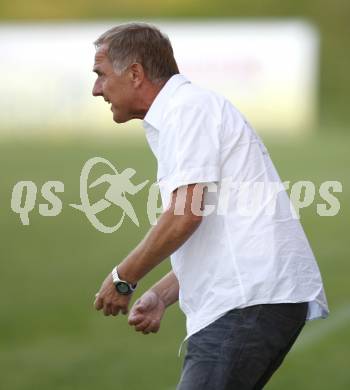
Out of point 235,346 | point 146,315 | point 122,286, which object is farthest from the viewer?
point 146,315

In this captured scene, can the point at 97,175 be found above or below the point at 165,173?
below

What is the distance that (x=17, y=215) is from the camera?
59.6 ft

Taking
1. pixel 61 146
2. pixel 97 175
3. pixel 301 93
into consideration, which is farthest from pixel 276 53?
pixel 97 175

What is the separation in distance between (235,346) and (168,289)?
633 millimetres

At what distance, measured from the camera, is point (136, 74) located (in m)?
4.57

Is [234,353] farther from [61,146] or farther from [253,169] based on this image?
[61,146]

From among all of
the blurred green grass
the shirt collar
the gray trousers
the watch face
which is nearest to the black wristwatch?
the watch face

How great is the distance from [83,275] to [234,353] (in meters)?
8.29

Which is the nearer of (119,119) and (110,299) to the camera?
(110,299)

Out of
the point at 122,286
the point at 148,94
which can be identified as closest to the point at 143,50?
the point at 148,94

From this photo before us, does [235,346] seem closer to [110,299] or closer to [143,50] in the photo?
[110,299]

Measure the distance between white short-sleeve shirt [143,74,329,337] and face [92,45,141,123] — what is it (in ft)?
0.52

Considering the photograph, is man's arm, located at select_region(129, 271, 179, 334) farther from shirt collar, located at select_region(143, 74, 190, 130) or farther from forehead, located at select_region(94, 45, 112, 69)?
forehead, located at select_region(94, 45, 112, 69)

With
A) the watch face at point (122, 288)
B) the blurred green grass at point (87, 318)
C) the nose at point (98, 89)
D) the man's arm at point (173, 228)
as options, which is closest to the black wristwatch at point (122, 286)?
the watch face at point (122, 288)
